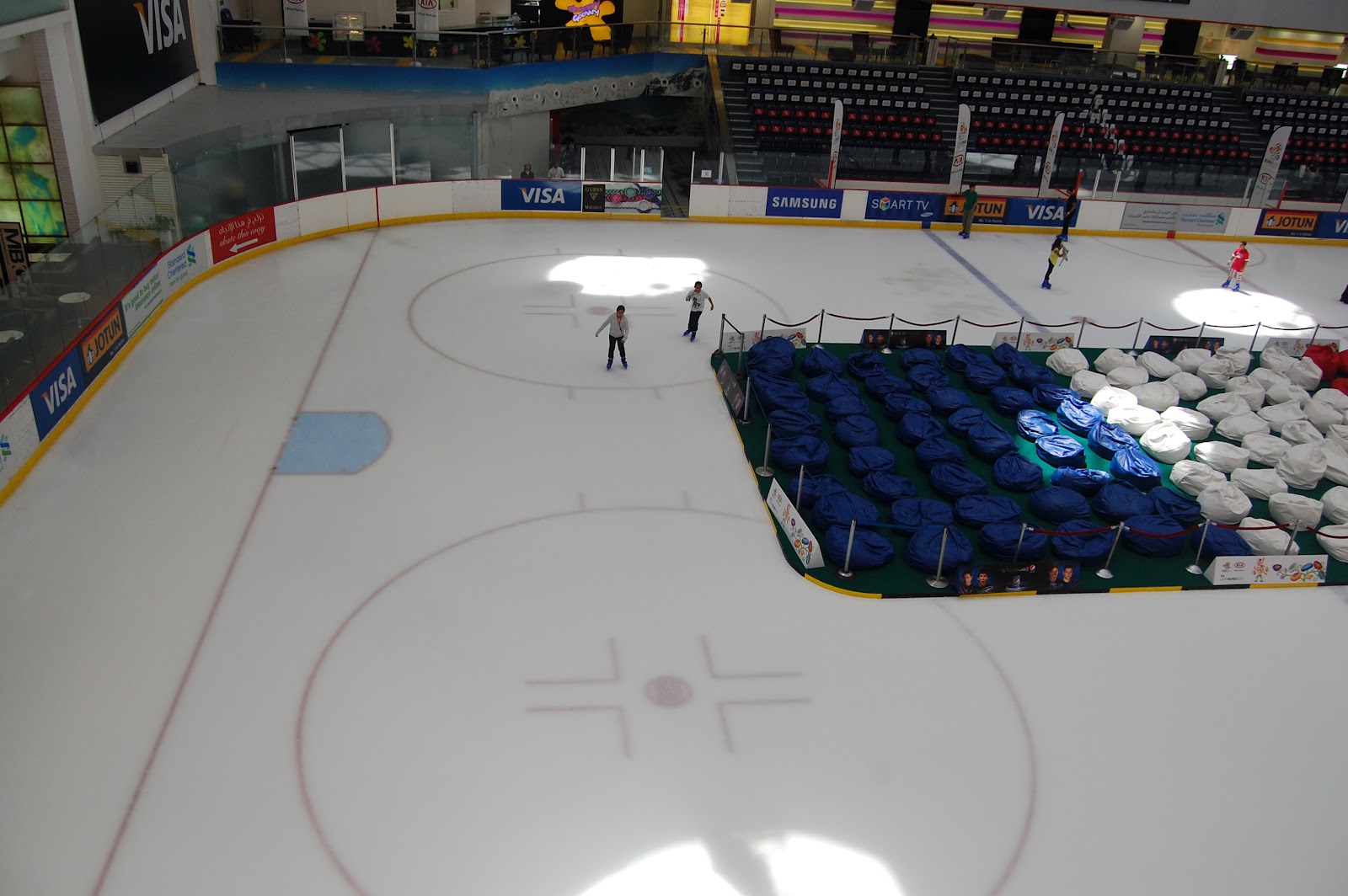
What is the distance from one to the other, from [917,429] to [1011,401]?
239 centimetres

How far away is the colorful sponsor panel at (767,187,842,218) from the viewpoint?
88.3 ft

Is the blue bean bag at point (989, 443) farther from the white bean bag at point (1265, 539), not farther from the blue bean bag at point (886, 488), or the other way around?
the white bean bag at point (1265, 539)

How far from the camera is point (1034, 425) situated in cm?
1595

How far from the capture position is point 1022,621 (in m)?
12.1

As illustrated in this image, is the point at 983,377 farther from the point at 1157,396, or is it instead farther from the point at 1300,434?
the point at 1300,434

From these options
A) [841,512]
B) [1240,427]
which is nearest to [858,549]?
[841,512]

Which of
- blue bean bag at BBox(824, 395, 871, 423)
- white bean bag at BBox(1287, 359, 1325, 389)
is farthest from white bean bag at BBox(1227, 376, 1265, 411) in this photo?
blue bean bag at BBox(824, 395, 871, 423)

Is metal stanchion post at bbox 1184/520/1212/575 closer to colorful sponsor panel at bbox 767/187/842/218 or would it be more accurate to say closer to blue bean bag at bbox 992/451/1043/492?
blue bean bag at bbox 992/451/1043/492

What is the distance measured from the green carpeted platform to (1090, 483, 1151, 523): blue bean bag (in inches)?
6.0

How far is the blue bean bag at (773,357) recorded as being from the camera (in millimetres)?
16891

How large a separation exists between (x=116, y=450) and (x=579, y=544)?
6.73 m

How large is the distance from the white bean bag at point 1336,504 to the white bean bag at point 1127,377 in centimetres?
362

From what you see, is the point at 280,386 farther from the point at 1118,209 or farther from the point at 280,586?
the point at 1118,209

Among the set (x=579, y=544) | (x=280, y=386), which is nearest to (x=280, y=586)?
(x=579, y=544)
